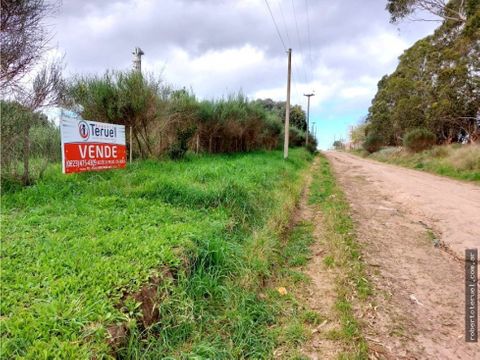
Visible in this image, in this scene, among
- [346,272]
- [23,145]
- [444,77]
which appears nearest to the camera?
[346,272]

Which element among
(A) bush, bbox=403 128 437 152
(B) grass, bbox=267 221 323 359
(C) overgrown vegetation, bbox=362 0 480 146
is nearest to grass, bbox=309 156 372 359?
(B) grass, bbox=267 221 323 359

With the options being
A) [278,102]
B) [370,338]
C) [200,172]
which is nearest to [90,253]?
[370,338]

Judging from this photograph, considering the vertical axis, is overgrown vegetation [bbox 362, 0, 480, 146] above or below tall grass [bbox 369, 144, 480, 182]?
above

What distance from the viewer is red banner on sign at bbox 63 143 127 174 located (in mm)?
4990

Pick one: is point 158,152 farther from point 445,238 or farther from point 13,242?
point 445,238

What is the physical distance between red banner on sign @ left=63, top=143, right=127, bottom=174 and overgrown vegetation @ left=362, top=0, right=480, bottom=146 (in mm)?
17772

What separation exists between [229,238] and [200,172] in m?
2.99

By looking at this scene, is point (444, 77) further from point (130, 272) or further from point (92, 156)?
point (130, 272)

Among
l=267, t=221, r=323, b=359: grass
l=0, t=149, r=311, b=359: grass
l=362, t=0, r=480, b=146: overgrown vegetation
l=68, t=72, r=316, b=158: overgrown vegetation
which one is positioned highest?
l=362, t=0, r=480, b=146: overgrown vegetation

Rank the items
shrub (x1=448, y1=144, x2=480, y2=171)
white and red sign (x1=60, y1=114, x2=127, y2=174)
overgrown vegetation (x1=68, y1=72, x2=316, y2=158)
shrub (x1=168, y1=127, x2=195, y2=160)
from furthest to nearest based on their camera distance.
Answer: shrub (x1=448, y1=144, x2=480, y2=171), shrub (x1=168, y1=127, x2=195, y2=160), overgrown vegetation (x1=68, y1=72, x2=316, y2=158), white and red sign (x1=60, y1=114, x2=127, y2=174)

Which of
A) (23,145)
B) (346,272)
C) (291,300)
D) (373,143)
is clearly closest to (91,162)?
(23,145)

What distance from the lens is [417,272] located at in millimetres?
3691

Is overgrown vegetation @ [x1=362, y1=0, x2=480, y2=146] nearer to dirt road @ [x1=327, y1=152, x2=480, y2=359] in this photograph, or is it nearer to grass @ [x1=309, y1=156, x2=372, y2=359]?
dirt road @ [x1=327, y1=152, x2=480, y2=359]

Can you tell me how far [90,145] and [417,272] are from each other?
231 inches
